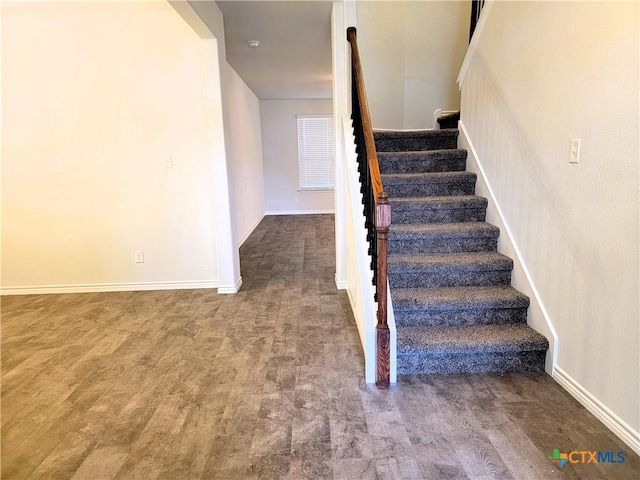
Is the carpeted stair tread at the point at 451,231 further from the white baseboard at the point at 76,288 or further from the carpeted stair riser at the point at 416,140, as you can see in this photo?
the white baseboard at the point at 76,288

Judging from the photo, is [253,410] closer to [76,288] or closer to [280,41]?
[76,288]

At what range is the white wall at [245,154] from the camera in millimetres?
5516

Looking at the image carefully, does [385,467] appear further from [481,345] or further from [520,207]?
[520,207]

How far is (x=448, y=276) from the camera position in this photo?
2631mm

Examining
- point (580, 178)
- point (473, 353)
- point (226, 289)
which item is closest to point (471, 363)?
point (473, 353)

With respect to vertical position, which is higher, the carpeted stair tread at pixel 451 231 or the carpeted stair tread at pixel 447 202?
the carpeted stair tread at pixel 447 202

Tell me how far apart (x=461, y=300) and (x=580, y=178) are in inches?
36.8

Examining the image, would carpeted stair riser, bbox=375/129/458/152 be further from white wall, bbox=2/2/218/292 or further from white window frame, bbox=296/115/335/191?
white window frame, bbox=296/115/335/191

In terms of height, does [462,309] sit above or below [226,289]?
above

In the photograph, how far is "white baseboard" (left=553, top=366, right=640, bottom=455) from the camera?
1.64m

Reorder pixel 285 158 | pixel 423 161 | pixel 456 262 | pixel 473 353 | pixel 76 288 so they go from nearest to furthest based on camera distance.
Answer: pixel 473 353 → pixel 456 262 → pixel 423 161 → pixel 76 288 → pixel 285 158

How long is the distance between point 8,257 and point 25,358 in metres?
1.73

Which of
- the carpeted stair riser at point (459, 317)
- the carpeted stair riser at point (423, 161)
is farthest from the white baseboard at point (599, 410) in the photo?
the carpeted stair riser at point (423, 161)

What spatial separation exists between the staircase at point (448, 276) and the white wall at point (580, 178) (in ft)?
0.74
